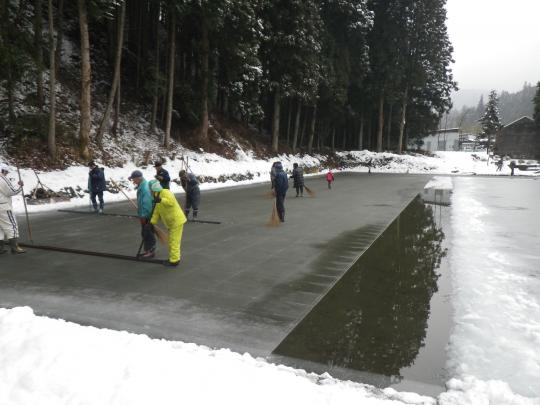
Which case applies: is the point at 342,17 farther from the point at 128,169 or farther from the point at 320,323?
the point at 320,323

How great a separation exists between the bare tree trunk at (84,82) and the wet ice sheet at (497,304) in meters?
14.5

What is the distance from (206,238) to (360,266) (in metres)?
3.65

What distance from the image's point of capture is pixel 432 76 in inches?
1769

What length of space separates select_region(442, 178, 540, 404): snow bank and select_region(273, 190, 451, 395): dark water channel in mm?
188

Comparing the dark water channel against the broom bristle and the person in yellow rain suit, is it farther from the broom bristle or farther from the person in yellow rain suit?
the broom bristle

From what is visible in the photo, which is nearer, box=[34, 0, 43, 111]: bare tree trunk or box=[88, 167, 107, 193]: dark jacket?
box=[88, 167, 107, 193]: dark jacket

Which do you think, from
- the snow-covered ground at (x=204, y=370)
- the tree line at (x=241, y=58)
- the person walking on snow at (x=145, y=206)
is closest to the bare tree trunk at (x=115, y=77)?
the tree line at (x=241, y=58)

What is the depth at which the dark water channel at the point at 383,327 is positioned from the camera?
151 inches

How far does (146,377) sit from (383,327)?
274cm

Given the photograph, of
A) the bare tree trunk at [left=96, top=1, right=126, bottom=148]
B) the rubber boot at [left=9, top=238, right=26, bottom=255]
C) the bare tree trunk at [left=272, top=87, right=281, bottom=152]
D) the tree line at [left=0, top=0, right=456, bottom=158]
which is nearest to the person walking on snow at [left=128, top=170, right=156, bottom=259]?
the rubber boot at [left=9, top=238, right=26, bottom=255]

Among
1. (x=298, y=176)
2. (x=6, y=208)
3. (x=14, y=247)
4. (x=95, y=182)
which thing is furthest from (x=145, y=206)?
(x=298, y=176)

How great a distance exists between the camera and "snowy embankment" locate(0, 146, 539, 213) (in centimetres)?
1439

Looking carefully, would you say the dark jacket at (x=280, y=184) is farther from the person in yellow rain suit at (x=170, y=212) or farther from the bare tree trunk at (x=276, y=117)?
the bare tree trunk at (x=276, y=117)

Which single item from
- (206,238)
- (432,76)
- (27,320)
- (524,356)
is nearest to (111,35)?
(206,238)
